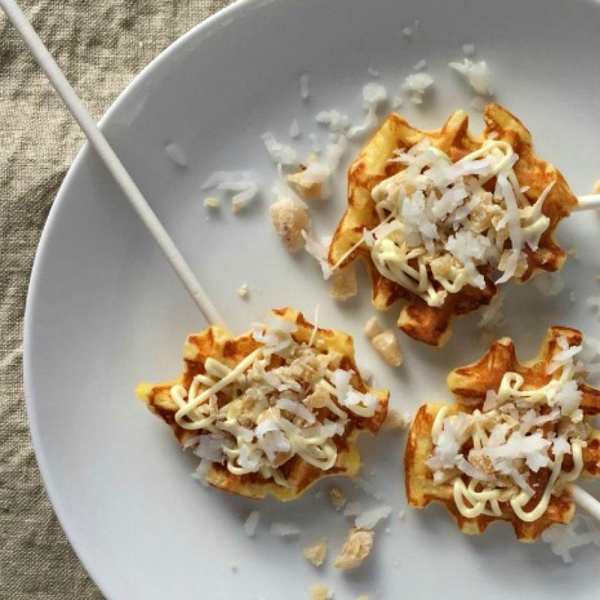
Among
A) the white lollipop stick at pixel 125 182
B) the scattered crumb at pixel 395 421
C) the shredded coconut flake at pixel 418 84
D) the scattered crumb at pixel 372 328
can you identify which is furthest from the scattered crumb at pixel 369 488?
the shredded coconut flake at pixel 418 84

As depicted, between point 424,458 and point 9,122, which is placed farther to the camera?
point 9,122

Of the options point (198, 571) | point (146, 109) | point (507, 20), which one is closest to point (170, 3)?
point (146, 109)

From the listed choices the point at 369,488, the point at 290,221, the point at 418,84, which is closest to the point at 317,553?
the point at 369,488

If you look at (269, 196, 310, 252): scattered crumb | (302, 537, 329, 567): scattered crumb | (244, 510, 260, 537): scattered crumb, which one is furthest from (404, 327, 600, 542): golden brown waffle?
(269, 196, 310, 252): scattered crumb

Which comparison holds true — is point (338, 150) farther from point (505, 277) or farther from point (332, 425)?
point (332, 425)

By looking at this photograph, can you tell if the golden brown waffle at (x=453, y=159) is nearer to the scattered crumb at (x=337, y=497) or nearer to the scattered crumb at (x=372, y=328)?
the scattered crumb at (x=372, y=328)

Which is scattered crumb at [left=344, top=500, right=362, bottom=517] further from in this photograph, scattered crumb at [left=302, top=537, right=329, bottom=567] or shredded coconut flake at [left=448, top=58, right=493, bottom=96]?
shredded coconut flake at [left=448, top=58, right=493, bottom=96]
